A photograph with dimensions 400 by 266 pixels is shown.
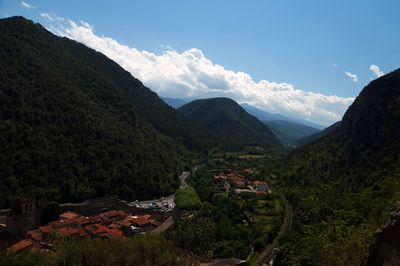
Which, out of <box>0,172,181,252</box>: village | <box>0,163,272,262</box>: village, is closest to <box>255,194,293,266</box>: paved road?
<box>0,163,272,262</box>: village

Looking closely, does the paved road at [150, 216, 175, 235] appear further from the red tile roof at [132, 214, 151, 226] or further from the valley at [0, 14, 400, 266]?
the red tile roof at [132, 214, 151, 226]

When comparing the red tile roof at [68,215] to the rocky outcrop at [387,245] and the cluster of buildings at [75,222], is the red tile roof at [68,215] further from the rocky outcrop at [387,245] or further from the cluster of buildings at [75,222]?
the rocky outcrop at [387,245]

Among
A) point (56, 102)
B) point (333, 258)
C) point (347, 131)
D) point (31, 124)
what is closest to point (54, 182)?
point (31, 124)

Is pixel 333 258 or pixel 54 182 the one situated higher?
pixel 333 258

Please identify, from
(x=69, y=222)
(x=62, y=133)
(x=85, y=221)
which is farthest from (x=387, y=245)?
(x=62, y=133)

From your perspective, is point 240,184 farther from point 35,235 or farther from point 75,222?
point 35,235

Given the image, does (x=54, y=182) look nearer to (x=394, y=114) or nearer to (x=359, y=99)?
(x=394, y=114)

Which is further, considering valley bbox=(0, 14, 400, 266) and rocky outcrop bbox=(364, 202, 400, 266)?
valley bbox=(0, 14, 400, 266)
